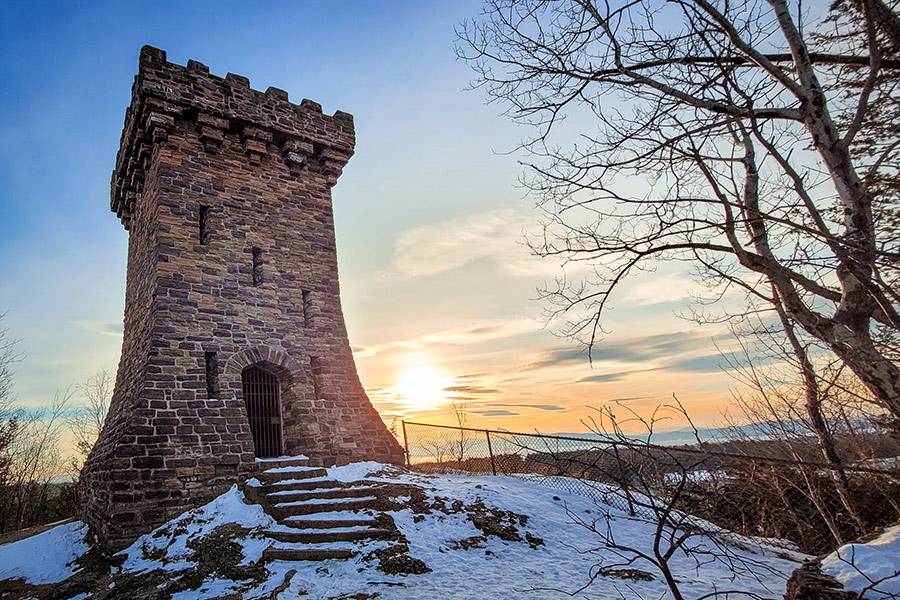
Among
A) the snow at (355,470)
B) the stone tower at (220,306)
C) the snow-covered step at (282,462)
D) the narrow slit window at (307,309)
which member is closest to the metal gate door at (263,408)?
the stone tower at (220,306)

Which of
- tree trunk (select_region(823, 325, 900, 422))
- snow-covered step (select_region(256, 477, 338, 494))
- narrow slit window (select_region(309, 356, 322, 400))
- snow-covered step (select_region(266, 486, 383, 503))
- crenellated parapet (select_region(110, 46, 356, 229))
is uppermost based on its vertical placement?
crenellated parapet (select_region(110, 46, 356, 229))

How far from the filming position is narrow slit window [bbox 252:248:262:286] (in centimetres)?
1124

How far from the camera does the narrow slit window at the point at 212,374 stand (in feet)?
32.0

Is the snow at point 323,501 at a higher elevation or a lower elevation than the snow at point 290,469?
lower

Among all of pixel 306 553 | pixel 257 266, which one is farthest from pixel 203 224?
pixel 306 553

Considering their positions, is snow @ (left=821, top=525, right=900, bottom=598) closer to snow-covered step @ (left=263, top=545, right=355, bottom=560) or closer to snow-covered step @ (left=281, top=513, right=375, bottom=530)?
snow-covered step @ (left=263, top=545, right=355, bottom=560)

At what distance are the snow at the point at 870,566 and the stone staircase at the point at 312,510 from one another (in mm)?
5666

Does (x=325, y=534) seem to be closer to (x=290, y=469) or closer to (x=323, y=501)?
(x=323, y=501)

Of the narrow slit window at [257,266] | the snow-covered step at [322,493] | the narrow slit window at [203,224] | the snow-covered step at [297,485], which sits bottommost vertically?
the snow-covered step at [322,493]

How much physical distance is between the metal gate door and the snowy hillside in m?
1.85

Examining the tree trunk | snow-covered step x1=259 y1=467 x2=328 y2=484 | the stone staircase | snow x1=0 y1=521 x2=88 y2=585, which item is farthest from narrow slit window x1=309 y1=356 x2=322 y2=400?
the tree trunk

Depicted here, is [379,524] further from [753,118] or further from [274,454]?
[753,118]

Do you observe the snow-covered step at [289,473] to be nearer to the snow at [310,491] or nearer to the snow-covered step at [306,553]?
the snow at [310,491]

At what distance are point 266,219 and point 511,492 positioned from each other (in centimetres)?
849
